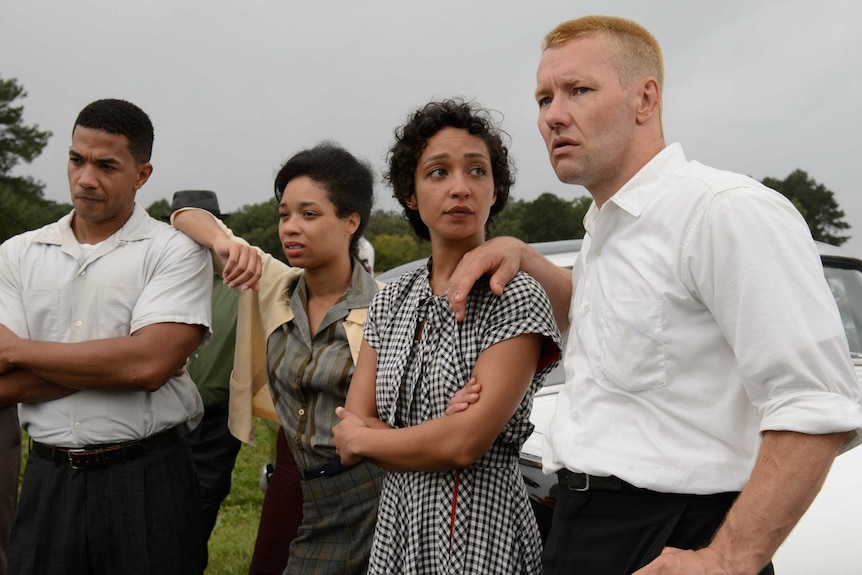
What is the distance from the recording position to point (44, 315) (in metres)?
3.22

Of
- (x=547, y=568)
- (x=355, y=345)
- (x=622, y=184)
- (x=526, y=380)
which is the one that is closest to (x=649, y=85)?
(x=622, y=184)

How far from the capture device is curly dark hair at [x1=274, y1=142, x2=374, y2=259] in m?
3.37

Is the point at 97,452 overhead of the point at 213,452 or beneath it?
overhead

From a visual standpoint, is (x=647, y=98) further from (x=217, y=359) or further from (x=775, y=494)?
(x=217, y=359)

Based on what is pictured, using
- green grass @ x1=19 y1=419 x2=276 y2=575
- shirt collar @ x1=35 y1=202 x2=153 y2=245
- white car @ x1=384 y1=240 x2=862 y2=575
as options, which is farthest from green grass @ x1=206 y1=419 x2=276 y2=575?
white car @ x1=384 y1=240 x2=862 y2=575

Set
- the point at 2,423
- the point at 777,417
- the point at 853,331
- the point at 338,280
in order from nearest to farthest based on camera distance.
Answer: the point at 777,417 → the point at 338,280 → the point at 2,423 → the point at 853,331

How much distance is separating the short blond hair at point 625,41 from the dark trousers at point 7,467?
9.27ft

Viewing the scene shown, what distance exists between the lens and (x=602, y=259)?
204 centimetres

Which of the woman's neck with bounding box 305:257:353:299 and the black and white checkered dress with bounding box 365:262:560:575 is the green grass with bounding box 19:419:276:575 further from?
the black and white checkered dress with bounding box 365:262:560:575

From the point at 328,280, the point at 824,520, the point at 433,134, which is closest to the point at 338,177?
→ the point at 328,280

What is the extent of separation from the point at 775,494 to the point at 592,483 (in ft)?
1.47

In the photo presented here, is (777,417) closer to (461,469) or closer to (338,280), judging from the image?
(461,469)

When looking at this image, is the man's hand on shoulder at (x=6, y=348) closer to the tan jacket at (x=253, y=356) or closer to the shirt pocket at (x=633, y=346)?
the tan jacket at (x=253, y=356)

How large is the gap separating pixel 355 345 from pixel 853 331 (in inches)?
116
